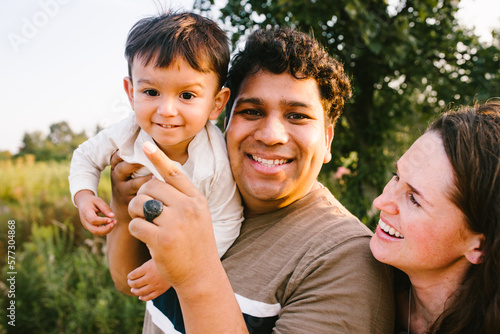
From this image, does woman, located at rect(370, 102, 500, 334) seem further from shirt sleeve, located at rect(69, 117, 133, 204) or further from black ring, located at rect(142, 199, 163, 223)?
shirt sleeve, located at rect(69, 117, 133, 204)

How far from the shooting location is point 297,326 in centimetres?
129

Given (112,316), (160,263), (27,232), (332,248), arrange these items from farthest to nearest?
(27,232) < (112,316) < (332,248) < (160,263)

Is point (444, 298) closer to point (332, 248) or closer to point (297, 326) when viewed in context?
point (332, 248)

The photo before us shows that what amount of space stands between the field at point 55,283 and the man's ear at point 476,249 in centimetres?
289

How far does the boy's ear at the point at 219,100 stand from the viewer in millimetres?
1942

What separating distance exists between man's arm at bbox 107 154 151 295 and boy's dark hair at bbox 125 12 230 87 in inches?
20.9

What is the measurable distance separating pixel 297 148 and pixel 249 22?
155 centimetres

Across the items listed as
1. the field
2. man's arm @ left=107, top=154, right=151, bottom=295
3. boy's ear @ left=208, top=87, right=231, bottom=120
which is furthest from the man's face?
the field

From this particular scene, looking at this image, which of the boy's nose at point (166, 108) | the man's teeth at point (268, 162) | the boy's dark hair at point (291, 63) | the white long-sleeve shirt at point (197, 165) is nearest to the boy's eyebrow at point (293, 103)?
the boy's dark hair at point (291, 63)

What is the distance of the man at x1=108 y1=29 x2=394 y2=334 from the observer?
1172mm

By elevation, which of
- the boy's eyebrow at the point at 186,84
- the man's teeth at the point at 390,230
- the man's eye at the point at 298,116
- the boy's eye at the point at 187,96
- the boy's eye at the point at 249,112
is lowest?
the man's teeth at the point at 390,230

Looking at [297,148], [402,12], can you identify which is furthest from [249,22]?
[297,148]

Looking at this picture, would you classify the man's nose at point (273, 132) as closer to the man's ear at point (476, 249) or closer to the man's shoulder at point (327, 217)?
the man's shoulder at point (327, 217)

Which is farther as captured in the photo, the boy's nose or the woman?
the boy's nose
